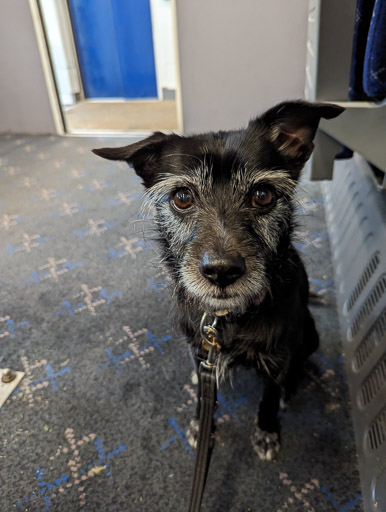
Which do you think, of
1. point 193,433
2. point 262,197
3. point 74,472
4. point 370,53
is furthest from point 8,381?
point 370,53

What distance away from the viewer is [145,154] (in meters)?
1.26

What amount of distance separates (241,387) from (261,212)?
0.80m

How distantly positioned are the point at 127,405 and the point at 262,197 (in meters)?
0.99

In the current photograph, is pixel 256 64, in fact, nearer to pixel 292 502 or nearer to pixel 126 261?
pixel 126 261

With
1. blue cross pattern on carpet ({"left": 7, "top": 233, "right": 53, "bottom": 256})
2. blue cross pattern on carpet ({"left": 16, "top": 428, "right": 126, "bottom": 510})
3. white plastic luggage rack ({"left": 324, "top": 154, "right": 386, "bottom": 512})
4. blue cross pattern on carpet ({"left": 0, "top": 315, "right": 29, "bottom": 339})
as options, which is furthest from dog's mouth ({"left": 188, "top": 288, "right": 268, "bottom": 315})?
blue cross pattern on carpet ({"left": 7, "top": 233, "right": 53, "bottom": 256})

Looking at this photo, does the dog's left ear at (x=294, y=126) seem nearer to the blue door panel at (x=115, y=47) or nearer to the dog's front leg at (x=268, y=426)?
the dog's front leg at (x=268, y=426)

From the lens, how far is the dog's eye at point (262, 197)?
115cm

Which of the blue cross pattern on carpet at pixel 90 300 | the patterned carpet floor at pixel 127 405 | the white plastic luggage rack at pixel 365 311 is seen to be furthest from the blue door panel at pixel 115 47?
the blue cross pattern on carpet at pixel 90 300

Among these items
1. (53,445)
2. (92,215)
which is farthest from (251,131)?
(92,215)

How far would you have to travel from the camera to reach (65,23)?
19.1 feet

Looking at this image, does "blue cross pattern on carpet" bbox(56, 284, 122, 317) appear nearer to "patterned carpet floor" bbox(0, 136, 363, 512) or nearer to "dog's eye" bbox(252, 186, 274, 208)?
"patterned carpet floor" bbox(0, 136, 363, 512)

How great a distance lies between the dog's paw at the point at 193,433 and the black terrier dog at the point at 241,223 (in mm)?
236

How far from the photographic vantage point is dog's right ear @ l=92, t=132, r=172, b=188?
1.11 m

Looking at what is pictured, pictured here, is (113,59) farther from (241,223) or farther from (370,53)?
(241,223)
